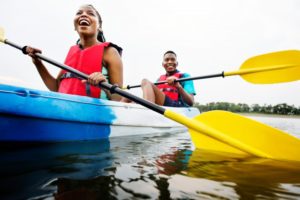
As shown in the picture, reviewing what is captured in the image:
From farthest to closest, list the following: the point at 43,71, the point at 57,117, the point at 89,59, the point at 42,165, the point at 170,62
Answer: the point at 170,62, the point at 43,71, the point at 89,59, the point at 57,117, the point at 42,165

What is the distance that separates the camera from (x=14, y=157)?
181 cm

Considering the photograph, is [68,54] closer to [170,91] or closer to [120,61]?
[120,61]

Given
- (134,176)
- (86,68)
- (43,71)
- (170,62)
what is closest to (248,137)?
(134,176)

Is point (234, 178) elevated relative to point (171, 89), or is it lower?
lower

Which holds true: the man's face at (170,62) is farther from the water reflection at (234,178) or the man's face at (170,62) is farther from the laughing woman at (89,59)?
the water reflection at (234,178)

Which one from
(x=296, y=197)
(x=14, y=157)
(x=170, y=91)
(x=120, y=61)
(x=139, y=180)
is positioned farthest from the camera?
(x=170, y=91)

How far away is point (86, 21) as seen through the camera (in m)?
3.10

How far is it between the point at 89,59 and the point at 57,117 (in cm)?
97

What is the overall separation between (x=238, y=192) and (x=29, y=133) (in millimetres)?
1929

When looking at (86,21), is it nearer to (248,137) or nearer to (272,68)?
(248,137)

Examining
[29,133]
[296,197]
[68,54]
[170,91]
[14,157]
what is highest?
[68,54]

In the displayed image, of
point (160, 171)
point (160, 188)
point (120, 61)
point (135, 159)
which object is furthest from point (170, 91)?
point (160, 188)

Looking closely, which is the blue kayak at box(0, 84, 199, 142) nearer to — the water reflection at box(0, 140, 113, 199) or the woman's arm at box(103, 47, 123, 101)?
the water reflection at box(0, 140, 113, 199)

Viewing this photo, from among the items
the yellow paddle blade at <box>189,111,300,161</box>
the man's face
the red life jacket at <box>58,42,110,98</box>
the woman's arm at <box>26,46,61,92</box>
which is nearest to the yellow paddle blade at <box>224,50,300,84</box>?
the yellow paddle blade at <box>189,111,300,161</box>
